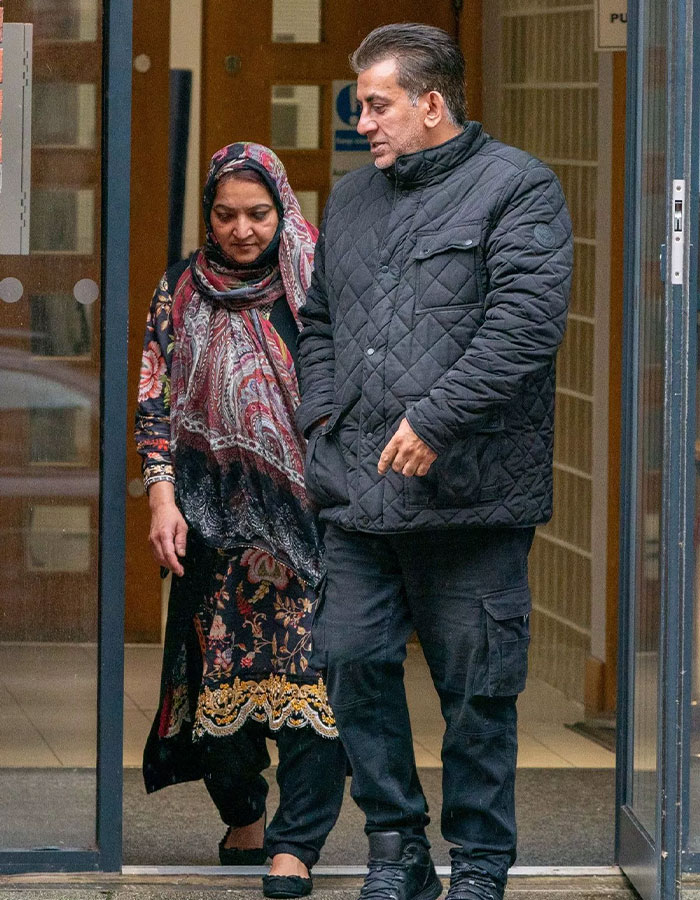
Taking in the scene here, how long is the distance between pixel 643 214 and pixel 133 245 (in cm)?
334

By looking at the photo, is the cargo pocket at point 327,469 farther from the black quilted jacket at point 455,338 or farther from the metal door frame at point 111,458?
the metal door frame at point 111,458

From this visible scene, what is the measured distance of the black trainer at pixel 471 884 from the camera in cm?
377

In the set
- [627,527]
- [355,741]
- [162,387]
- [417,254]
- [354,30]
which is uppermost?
[354,30]

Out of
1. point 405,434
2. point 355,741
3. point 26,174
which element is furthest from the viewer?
point 26,174

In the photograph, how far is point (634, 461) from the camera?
14.1ft

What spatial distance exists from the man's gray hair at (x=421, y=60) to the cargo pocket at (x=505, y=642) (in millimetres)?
987

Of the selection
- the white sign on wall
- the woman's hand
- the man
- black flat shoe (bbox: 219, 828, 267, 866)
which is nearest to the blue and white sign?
the white sign on wall

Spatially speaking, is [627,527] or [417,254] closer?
[417,254]

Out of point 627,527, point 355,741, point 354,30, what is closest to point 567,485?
point 354,30

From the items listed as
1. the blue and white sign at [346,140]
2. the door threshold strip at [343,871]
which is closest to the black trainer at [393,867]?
the door threshold strip at [343,871]

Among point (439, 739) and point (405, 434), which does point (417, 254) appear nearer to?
point (405, 434)

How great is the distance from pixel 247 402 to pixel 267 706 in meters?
0.71

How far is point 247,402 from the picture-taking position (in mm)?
4180

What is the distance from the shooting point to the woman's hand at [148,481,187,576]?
415cm
